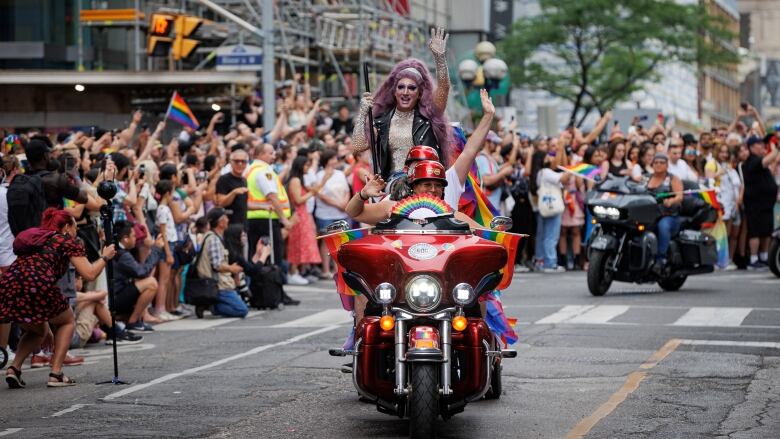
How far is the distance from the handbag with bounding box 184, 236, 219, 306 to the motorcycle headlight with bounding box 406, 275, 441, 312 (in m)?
9.28

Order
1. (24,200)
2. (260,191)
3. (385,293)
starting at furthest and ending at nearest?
(260,191), (24,200), (385,293)

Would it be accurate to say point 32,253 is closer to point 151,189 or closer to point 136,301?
point 136,301

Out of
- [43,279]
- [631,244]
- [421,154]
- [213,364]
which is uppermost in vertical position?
[421,154]

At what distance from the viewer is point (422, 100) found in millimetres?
10727

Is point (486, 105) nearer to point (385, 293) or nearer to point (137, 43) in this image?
point (385, 293)

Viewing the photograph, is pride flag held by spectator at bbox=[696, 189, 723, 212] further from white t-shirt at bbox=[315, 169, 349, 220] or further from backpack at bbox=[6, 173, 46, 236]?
backpack at bbox=[6, 173, 46, 236]

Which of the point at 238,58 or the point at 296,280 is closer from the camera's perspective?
the point at 296,280

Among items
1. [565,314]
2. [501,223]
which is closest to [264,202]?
[565,314]

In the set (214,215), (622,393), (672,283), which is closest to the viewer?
(622,393)

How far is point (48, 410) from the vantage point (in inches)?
424

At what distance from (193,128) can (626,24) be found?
1433 inches

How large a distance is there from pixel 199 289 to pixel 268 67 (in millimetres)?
12304

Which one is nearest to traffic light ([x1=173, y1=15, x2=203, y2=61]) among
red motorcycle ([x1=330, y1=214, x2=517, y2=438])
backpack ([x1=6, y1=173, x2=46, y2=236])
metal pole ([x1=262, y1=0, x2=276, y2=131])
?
metal pole ([x1=262, y1=0, x2=276, y2=131])

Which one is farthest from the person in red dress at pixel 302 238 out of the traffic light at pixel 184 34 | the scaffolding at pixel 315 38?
the scaffolding at pixel 315 38
